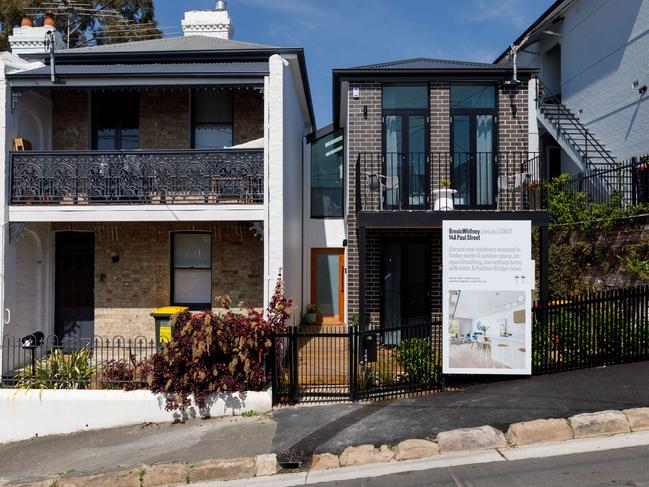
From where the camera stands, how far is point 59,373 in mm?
8344

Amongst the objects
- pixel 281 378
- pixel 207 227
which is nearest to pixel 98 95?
pixel 207 227

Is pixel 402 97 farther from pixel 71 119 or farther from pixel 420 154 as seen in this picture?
pixel 71 119

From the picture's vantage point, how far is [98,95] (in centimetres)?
1134

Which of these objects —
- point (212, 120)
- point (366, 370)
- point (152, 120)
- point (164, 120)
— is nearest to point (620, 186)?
point (366, 370)

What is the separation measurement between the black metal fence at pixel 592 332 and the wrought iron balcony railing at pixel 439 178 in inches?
126

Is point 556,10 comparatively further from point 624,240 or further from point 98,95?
point 98,95

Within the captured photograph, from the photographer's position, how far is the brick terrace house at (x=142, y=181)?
947cm

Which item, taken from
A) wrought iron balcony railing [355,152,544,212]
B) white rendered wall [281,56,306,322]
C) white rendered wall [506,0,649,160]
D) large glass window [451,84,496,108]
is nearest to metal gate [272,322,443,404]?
white rendered wall [281,56,306,322]

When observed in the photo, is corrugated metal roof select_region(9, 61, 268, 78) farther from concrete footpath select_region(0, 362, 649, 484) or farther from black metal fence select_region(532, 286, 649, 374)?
black metal fence select_region(532, 286, 649, 374)

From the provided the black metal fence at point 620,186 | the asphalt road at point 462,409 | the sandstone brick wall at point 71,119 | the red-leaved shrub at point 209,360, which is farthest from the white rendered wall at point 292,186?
the black metal fence at point 620,186

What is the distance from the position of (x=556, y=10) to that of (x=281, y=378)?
13.9 m

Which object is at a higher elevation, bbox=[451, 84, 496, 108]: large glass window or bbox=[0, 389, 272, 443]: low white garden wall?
bbox=[451, 84, 496, 108]: large glass window

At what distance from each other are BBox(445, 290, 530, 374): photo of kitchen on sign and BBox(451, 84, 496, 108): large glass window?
17.2 feet

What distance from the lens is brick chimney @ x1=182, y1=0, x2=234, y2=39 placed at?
13406 mm
